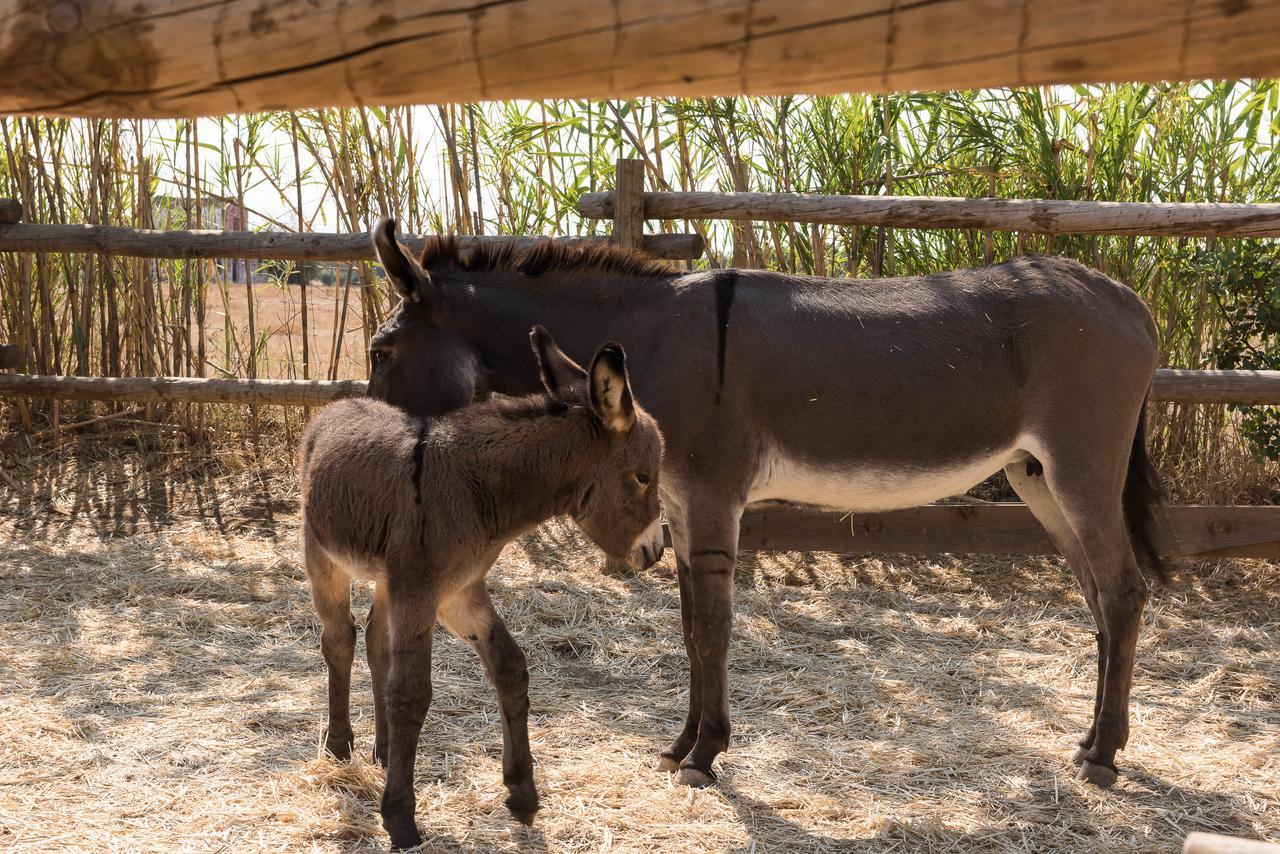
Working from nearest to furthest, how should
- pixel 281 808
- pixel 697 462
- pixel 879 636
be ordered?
1. pixel 281 808
2. pixel 697 462
3. pixel 879 636

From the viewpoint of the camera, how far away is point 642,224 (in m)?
5.79

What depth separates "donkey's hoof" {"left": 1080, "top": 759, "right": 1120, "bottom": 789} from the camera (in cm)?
378

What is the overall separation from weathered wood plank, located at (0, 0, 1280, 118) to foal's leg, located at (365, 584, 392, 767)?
7.31 feet

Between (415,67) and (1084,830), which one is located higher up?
(415,67)

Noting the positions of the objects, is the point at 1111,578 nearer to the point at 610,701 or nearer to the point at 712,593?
the point at 712,593

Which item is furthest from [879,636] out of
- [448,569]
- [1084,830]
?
[448,569]

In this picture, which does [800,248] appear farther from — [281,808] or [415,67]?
[415,67]

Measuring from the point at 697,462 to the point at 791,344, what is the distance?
0.55 metres

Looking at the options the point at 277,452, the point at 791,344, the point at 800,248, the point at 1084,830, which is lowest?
the point at 1084,830

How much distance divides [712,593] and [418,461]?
3.92ft

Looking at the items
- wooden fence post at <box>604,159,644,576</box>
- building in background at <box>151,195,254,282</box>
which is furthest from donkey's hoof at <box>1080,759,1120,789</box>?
building in background at <box>151,195,254,282</box>

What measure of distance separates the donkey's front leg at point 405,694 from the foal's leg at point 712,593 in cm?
104

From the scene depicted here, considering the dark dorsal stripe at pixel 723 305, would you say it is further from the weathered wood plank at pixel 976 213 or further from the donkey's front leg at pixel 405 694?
the weathered wood plank at pixel 976 213

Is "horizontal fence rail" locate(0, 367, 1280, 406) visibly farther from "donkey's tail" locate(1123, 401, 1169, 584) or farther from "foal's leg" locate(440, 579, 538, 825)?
"foal's leg" locate(440, 579, 538, 825)
